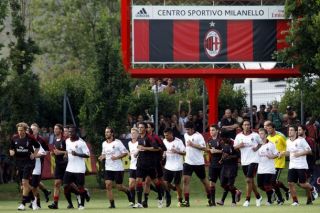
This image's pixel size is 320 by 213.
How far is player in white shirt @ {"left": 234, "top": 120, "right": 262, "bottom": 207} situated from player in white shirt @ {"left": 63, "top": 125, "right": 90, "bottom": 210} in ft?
14.1

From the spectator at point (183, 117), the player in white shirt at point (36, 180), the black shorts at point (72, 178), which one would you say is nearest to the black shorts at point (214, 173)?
the black shorts at point (72, 178)

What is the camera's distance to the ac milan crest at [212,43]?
46562 mm

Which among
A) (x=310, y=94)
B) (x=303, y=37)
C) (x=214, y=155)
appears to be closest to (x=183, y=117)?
(x=310, y=94)

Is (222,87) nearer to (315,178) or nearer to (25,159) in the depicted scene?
(315,178)

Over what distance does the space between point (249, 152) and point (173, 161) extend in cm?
216

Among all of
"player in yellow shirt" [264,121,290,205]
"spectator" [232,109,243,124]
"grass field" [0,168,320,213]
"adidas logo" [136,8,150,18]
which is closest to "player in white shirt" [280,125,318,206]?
"grass field" [0,168,320,213]

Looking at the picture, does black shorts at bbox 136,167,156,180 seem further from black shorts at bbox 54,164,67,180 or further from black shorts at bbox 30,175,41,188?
black shorts at bbox 30,175,41,188

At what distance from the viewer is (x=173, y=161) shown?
123 ft

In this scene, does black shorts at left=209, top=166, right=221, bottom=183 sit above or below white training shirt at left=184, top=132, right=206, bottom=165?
below

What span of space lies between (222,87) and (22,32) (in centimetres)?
929

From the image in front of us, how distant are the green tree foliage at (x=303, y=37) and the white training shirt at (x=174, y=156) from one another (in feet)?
27.7

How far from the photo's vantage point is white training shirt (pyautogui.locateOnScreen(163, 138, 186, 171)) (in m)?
37.4

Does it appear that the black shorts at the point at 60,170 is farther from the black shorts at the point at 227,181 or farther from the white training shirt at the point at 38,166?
the black shorts at the point at 227,181

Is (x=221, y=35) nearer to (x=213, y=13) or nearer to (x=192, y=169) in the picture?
(x=213, y=13)
